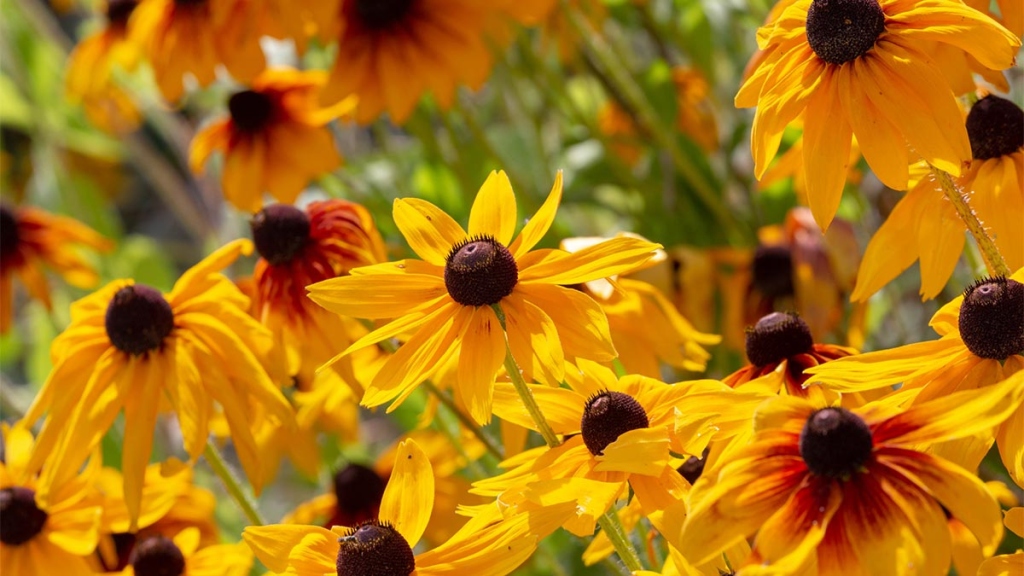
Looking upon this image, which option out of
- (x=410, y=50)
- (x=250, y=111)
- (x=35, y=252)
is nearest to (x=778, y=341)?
(x=410, y=50)

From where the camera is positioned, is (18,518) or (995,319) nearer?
(995,319)

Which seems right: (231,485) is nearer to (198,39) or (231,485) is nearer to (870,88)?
(870,88)

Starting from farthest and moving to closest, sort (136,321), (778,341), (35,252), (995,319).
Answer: (35,252)
(136,321)
(778,341)
(995,319)

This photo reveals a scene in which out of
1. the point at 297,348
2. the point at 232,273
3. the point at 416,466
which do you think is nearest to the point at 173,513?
the point at 297,348

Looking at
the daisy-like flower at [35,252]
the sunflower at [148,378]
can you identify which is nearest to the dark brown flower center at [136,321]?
the sunflower at [148,378]

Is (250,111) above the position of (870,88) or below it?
below

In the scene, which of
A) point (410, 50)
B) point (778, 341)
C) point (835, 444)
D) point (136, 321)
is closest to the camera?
point (835, 444)

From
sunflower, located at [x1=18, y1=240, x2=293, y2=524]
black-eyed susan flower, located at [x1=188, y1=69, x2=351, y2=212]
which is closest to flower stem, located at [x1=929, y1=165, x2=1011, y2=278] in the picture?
sunflower, located at [x1=18, y1=240, x2=293, y2=524]
